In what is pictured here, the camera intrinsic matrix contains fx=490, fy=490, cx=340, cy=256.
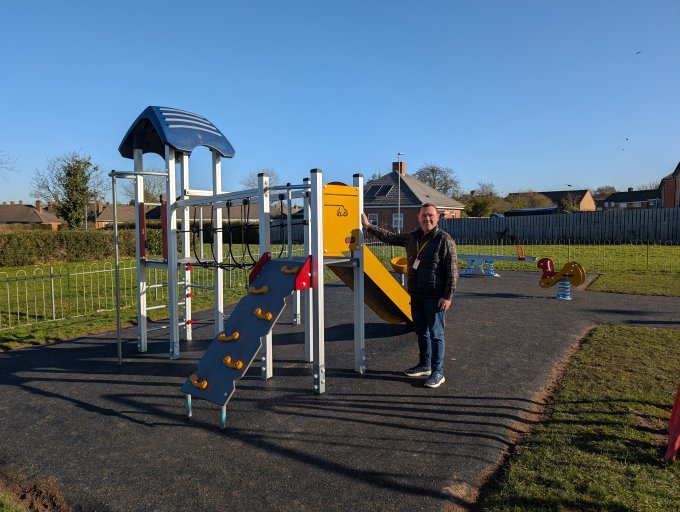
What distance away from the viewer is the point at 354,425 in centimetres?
445

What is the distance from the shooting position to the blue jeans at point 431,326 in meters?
5.39

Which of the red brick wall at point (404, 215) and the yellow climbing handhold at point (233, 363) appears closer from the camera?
the yellow climbing handhold at point (233, 363)

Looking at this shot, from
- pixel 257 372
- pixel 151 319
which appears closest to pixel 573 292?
pixel 257 372

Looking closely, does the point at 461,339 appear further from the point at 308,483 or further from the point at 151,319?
the point at 151,319

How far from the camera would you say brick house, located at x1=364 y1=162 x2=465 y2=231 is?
38.6 meters

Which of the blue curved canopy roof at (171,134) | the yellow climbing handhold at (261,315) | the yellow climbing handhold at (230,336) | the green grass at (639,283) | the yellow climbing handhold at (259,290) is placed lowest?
the green grass at (639,283)

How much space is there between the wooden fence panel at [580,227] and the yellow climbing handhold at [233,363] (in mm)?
28415

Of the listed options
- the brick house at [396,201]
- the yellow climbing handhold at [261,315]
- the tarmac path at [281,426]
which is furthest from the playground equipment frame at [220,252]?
the brick house at [396,201]

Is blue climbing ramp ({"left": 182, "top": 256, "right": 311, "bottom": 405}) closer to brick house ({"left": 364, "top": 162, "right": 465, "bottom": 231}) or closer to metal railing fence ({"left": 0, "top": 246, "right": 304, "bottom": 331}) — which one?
metal railing fence ({"left": 0, "top": 246, "right": 304, "bottom": 331})

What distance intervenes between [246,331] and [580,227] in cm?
3224

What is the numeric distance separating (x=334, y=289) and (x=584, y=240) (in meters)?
23.9

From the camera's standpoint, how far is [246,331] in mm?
4820

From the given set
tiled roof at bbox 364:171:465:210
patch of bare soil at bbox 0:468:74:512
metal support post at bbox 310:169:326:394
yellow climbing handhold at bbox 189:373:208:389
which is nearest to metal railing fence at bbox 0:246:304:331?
metal support post at bbox 310:169:326:394

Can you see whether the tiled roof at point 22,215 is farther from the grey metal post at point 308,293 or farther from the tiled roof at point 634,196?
the tiled roof at point 634,196
